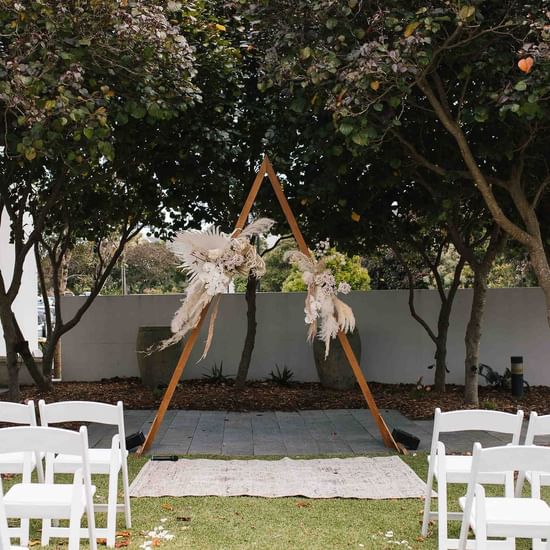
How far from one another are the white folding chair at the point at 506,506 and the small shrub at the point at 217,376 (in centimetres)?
819

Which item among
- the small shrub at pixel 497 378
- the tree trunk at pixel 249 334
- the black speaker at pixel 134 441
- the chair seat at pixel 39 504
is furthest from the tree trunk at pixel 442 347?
the chair seat at pixel 39 504

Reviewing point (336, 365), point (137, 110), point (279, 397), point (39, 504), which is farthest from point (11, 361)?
point (39, 504)

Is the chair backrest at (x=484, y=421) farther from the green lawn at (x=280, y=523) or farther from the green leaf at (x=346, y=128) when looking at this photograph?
the green leaf at (x=346, y=128)

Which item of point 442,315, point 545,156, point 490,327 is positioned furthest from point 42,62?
point 490,327

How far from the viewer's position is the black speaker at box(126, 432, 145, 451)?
642cm

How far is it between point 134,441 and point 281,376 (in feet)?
17.3

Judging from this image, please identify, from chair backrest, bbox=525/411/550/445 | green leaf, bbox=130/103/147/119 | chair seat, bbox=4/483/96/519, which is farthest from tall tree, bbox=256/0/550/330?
chair seat, bbox=4/483/96/519

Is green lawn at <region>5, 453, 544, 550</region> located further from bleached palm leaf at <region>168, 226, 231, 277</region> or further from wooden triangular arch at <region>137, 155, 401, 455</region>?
bleached palm leaf at <region>168, 226, 231, 277</region>

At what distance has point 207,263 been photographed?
248 inches

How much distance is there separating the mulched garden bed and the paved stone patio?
0.46 m

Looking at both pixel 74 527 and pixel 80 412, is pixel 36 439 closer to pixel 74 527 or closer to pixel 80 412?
pixel 74 527

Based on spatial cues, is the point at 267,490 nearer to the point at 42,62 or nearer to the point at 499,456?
the point at 499,456

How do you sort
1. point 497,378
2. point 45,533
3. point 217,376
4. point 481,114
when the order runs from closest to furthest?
point 45,533 → point 481,114 → point 497,378 → point 217,376

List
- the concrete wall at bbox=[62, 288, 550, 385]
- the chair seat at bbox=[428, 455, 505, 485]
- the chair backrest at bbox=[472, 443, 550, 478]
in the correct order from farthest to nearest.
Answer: the concrete wall at bbox=[62, 288, 550, 385]
the chair seat at bbox=[428, 455, 505, 485]
the chair backrest at bbox=[472, 443, 550, 478]
